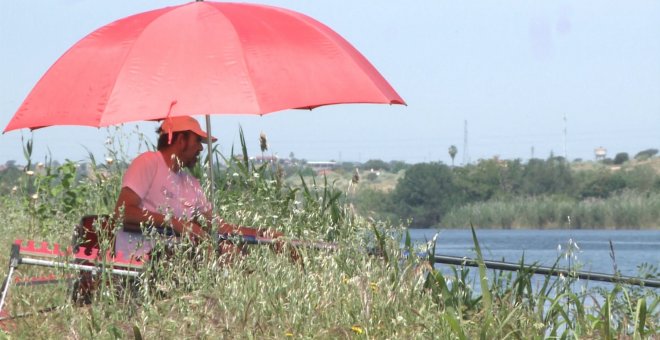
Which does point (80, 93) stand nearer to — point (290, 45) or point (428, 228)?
point (290, 45)

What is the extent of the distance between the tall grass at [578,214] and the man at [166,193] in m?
60.6

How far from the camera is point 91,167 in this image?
11320 millimetres

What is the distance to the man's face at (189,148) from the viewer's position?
670 cm

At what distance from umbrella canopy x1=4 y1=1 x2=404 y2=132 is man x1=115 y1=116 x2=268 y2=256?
302 millimetres

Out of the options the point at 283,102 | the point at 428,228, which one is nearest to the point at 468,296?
the point at 283,102

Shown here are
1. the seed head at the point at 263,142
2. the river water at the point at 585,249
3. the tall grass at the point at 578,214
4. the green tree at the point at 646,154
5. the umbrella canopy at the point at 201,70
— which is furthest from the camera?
the green tree at the point at 646,154

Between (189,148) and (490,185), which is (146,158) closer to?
(189,148)

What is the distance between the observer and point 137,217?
6332 mm

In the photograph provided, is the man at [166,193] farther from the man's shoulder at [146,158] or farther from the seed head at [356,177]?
the seed head at [356,177]

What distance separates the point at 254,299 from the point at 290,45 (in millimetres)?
1751

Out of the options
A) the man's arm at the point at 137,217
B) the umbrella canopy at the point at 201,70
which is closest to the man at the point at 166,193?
the man's arm at the point at 137,217

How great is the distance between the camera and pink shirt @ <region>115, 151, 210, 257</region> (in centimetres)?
633

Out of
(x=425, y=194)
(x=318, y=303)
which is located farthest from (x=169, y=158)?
(x=425, y=194)

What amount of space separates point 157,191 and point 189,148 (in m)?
0.33
